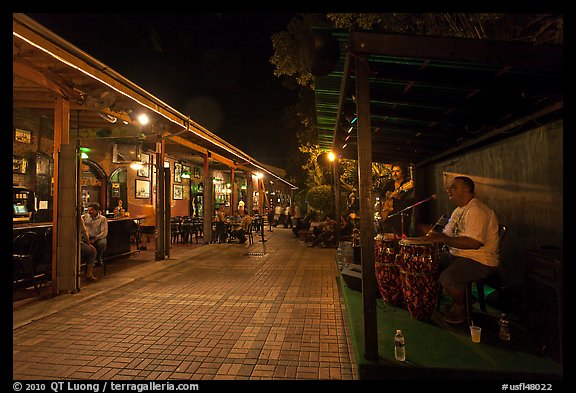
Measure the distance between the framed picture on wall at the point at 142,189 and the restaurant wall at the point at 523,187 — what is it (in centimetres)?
1378

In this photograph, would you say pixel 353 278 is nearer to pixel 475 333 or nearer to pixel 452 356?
pixel 475 333

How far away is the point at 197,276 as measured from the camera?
7527 mm

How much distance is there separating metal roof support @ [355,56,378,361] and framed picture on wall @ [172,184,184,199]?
51.2 ft

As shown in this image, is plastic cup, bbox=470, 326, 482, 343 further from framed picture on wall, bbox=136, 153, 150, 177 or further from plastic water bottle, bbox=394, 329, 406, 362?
framed picture on wall, bbox=136, 153, 150, 177

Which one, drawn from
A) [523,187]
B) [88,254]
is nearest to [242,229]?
[88,254]

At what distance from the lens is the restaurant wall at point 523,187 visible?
3.94m

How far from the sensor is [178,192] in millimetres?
17531

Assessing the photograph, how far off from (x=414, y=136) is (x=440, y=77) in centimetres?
342

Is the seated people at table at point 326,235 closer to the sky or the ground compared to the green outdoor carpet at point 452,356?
closer to the sky

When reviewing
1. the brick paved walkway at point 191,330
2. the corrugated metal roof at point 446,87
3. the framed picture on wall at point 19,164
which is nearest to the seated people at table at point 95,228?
the brick paved walkway at point 191,330

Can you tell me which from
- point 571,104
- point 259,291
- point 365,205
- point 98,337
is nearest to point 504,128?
point 571,104

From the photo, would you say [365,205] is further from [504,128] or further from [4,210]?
[4,210]

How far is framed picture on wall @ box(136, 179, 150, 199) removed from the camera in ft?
46.8

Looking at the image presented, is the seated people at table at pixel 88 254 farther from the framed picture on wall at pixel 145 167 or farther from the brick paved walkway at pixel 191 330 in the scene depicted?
the framed picture on wall at pixel 145 167
